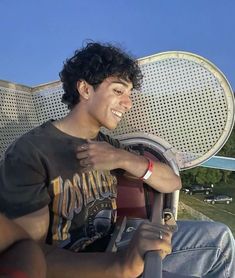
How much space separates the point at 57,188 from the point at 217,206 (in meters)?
28.1

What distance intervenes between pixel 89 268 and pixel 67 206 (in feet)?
1.19

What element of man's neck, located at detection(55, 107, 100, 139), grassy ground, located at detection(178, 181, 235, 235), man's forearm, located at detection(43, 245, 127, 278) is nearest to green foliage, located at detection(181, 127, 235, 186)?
grassy ground, located at detection(178, 181, 235, 235)

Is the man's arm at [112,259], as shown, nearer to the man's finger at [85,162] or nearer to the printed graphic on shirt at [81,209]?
the printed graphic on shirt at [81,209]

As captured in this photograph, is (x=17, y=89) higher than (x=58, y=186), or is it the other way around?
(x=17, y=89)

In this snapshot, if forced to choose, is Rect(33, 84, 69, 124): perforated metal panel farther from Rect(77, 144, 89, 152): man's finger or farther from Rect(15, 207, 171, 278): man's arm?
Rect(15, 207, 171, 278): man's arm

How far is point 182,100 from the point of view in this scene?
2.45m

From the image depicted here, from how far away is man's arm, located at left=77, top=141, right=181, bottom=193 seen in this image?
177cm

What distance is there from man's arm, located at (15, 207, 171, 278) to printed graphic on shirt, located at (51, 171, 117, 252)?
0.19 m

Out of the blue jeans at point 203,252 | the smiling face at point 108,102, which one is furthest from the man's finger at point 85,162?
the blue jeans at point 203,252

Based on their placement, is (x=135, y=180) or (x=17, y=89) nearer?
(x=135, y=180)

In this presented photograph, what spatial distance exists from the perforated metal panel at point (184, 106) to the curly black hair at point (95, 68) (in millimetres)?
224

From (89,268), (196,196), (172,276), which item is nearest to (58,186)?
(89,268)

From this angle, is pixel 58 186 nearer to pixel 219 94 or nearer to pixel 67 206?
pixel 67 206

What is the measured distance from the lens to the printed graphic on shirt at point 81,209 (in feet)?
5.49
